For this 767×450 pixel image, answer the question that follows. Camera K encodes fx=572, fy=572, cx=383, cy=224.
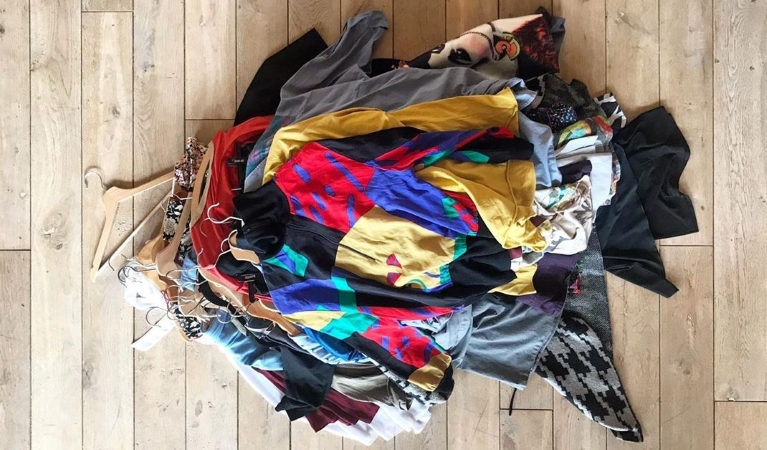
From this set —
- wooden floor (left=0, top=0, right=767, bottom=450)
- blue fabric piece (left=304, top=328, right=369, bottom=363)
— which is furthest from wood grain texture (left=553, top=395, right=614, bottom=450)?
blue fabric piece (left=304, top=328, right=369, bottom=363)

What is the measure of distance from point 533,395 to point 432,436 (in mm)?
235

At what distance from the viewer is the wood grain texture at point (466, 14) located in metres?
1.22

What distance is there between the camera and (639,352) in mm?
1226

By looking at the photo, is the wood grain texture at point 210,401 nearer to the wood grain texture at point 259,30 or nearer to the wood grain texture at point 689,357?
the wood grain texture at point 259,30

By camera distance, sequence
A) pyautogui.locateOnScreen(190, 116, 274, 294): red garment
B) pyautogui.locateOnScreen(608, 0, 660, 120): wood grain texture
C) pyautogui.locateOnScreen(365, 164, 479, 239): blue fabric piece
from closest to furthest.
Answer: pyautogui.locateOnScreen(365, 164, 479, 239): blue fabric piece
pyautogui.locateOnScreen(190, 116, 274, 294): red garment
pyautogui.locateOnScreen(608, 0, 660, 120): wood grain texture

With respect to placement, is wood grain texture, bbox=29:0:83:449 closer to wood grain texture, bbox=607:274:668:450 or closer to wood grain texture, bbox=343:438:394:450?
wood grain texture, bbox=343:438:394:450

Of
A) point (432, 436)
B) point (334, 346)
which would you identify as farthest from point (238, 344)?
point (432, 436)

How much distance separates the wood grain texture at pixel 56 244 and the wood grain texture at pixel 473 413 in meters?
0.81

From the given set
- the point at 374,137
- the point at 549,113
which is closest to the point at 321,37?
the point at 374,137

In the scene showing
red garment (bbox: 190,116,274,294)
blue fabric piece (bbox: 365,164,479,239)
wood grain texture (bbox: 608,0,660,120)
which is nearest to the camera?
blue fabric piece (bbox: 365,164,479,239)

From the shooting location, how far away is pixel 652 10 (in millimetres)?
1211

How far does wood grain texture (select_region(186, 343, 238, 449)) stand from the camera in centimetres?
124

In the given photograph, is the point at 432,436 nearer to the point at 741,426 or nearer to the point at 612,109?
the point at 741,426

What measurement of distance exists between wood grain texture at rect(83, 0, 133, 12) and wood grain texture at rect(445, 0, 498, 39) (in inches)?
27.0
